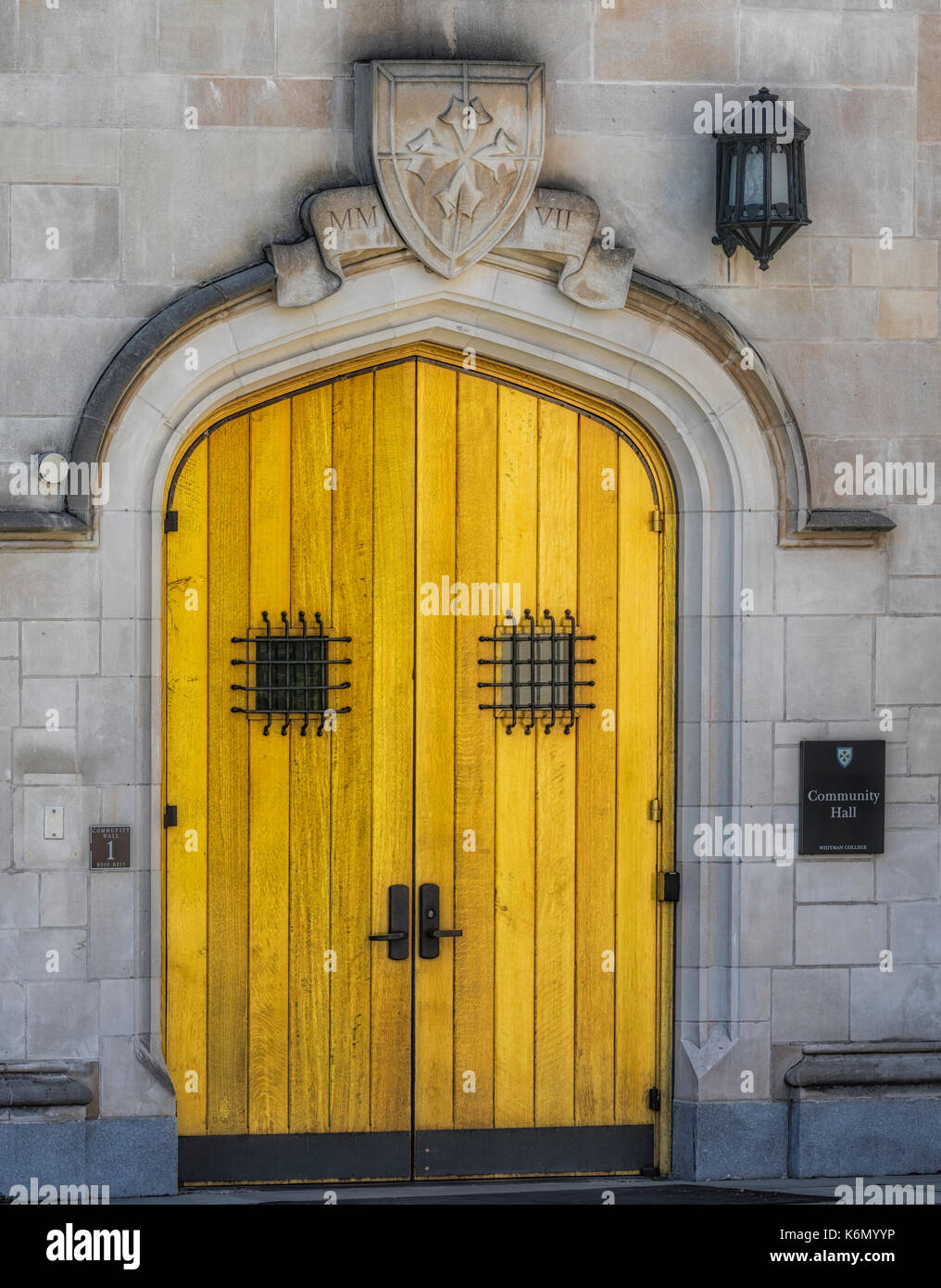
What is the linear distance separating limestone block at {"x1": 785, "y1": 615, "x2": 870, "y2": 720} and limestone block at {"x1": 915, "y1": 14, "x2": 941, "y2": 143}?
198 cm

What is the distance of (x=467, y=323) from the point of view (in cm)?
580

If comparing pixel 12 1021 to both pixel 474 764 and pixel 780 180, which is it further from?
pixel 780 180

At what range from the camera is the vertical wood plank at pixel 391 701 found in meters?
5.91

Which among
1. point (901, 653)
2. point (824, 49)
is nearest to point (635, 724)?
point (901, 653)

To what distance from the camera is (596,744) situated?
6016 millimetres

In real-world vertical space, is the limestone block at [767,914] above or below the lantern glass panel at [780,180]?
below

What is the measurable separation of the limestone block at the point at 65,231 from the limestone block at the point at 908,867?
3.82 m

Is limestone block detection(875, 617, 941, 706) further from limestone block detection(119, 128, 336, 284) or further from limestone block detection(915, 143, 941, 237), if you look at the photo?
limestone block detection(119, 128, 336, 284)

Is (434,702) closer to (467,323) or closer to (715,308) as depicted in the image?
(467,323)

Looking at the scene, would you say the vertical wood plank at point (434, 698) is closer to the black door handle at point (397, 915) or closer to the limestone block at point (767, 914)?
the black door handle at point (397, 915)

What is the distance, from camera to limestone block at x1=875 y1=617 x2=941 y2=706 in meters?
5.93

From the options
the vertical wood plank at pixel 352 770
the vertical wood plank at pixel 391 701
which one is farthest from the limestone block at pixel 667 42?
the vertical wood plank at pixel 352 770

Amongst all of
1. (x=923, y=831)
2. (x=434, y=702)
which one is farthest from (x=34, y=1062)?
(x=923, y=831)

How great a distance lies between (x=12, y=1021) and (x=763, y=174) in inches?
170
